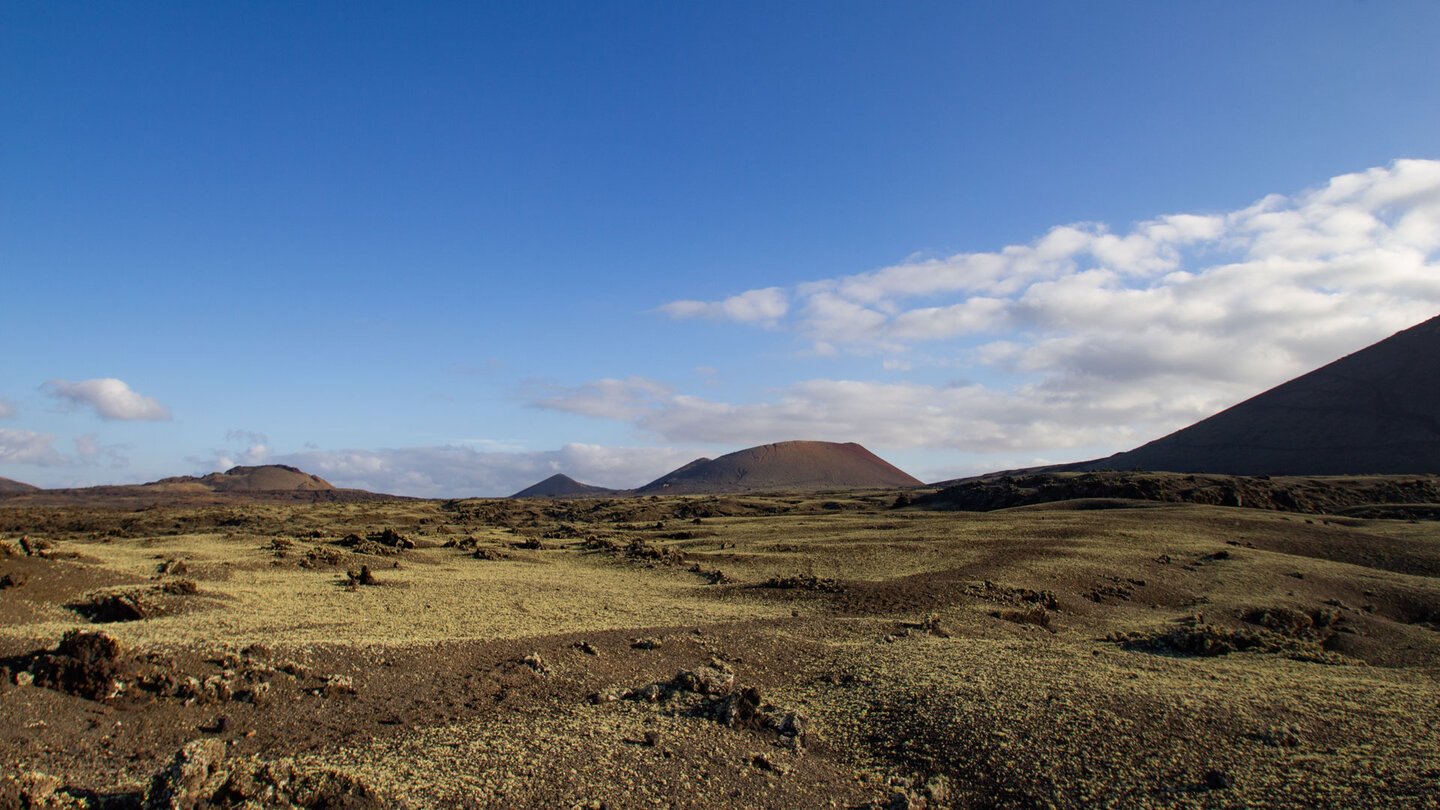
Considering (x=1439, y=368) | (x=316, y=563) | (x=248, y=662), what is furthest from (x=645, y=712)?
(x=1439, y=368)

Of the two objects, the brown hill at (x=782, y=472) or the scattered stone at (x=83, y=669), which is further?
the brown hill at (x=782, y=472)

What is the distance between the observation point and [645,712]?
884 cm

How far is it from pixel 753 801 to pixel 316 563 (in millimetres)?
18159

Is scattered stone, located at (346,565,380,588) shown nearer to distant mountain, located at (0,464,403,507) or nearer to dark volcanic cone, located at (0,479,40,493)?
distant mountain, located at (0,464,403,507)

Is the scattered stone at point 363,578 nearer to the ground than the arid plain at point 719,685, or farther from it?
farther from it

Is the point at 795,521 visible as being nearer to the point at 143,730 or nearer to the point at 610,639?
the point at 610,639

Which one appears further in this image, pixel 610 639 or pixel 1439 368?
pixel 1439 368

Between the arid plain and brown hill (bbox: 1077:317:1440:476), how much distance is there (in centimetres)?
7060

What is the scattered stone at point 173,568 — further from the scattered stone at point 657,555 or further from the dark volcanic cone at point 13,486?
the dark volcanic cone at point 13,486

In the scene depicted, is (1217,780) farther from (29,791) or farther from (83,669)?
(83,669)

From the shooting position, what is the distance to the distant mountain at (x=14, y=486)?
14388cm

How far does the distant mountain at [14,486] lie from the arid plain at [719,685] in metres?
173

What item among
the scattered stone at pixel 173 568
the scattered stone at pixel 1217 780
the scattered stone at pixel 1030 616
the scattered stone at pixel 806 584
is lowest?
the scattered stone at pixel 1030 616

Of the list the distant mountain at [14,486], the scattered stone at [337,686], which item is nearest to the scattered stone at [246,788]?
the scattered stone at [337,686]
